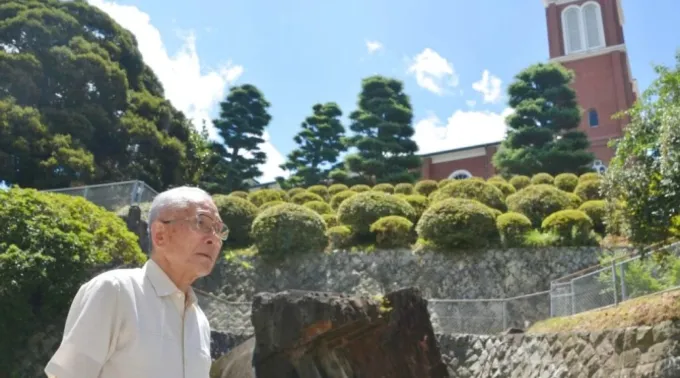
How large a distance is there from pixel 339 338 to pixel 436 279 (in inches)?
359

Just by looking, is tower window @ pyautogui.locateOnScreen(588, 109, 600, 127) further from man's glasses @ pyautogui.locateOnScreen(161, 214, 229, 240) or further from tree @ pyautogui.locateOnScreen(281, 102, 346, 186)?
man's glasses @ pyautogui.locateOnScreen(161, 214, 229, 240)

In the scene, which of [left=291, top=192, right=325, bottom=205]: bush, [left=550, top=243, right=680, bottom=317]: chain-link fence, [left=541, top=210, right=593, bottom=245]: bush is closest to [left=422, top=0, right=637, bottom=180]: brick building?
[left=291, top=192, right=325, bottom=205]: bush

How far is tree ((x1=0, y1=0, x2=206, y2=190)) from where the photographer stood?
21094mm

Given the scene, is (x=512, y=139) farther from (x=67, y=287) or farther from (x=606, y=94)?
(x=67, y=287)

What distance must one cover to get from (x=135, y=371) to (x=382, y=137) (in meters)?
29.2

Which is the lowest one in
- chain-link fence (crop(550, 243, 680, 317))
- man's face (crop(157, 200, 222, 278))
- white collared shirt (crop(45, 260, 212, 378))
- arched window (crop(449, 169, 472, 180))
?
chain-link fence (crop(550, 243, 680, 317))

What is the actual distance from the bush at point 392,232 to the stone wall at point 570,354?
15.2 ft

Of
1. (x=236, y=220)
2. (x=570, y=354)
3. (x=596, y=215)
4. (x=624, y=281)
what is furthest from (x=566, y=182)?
(x=570, y=354)

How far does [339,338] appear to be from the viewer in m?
7.18

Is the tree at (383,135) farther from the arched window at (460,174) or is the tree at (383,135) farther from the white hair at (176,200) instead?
the white hair at (176,200)

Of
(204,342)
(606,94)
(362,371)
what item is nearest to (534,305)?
(362,371)

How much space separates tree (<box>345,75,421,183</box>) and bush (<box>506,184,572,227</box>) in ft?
38.6

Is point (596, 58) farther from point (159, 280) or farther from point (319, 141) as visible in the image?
point (159, 280)

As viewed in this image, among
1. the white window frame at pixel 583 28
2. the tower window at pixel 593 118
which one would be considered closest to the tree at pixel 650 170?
the tower window at pixel 593 118
